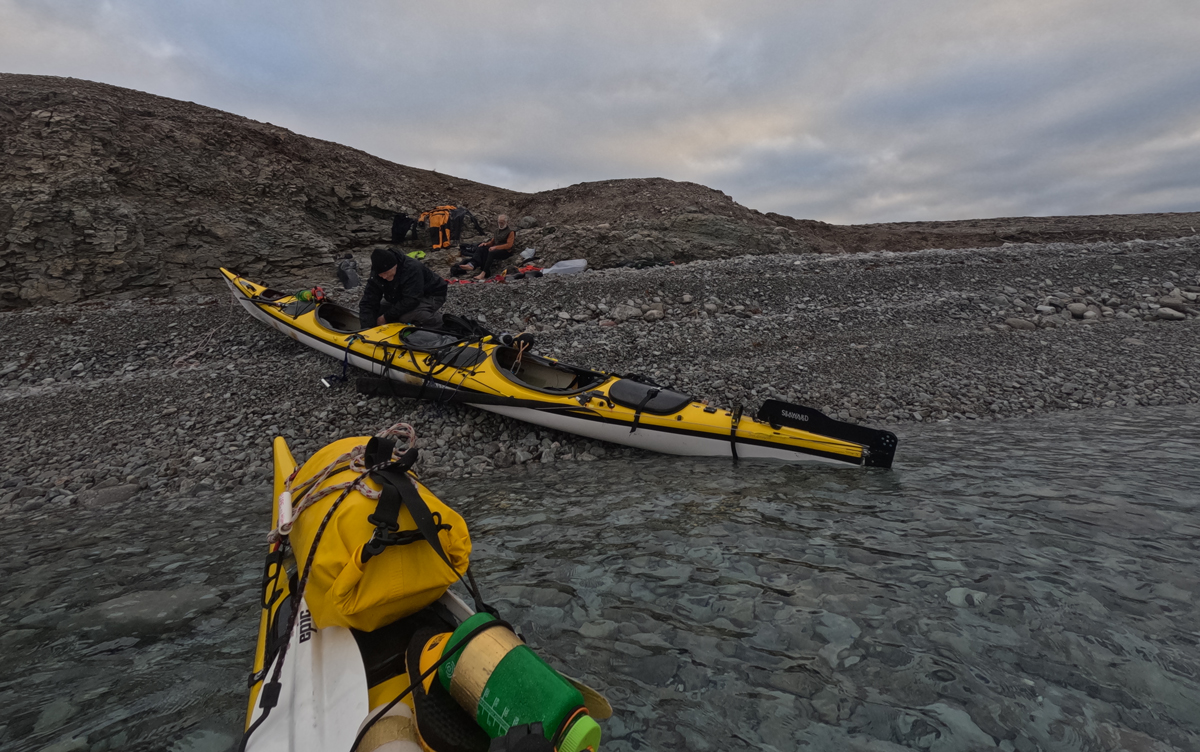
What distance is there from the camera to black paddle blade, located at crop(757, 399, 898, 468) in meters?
5.26

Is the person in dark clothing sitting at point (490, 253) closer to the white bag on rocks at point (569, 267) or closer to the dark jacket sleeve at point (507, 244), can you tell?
the dark jacket sleeve at point (507, 244)

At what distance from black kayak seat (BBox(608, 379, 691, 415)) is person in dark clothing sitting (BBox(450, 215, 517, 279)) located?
1035 centimetres

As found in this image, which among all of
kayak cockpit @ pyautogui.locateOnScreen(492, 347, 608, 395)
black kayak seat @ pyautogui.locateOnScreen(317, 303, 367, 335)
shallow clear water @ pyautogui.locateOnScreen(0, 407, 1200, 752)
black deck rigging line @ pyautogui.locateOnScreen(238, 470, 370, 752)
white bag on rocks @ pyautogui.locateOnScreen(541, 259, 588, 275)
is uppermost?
white bag on rocks @ pyautogui.locateOnScreen(541, 259, 588, 275)

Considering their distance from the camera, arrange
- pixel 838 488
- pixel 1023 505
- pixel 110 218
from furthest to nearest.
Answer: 1. pixel 110 218
2. pixel 838 488
3. pixel 1023 505

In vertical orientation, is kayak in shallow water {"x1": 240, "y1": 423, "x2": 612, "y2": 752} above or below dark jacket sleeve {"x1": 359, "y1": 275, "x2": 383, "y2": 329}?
below

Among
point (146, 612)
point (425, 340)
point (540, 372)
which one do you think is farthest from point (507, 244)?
point (146, 612)

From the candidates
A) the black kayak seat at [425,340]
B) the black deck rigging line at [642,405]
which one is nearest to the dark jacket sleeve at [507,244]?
the black kayak seat at [425,340]

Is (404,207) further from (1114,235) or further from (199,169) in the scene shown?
(1114,235)

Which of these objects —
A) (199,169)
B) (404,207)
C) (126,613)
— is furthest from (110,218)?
(126,613)

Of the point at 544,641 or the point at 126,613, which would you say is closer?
the point at 544,641

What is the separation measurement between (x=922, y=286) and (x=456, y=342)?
10.4 m

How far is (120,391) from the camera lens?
8.21m

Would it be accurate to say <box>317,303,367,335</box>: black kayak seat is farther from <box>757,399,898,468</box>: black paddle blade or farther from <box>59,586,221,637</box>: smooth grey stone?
<box>757,399,898,468</box>: black paddle blade

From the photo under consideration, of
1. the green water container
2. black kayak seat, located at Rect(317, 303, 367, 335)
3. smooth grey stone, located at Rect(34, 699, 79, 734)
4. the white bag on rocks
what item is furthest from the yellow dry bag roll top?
the white bag on rocks
